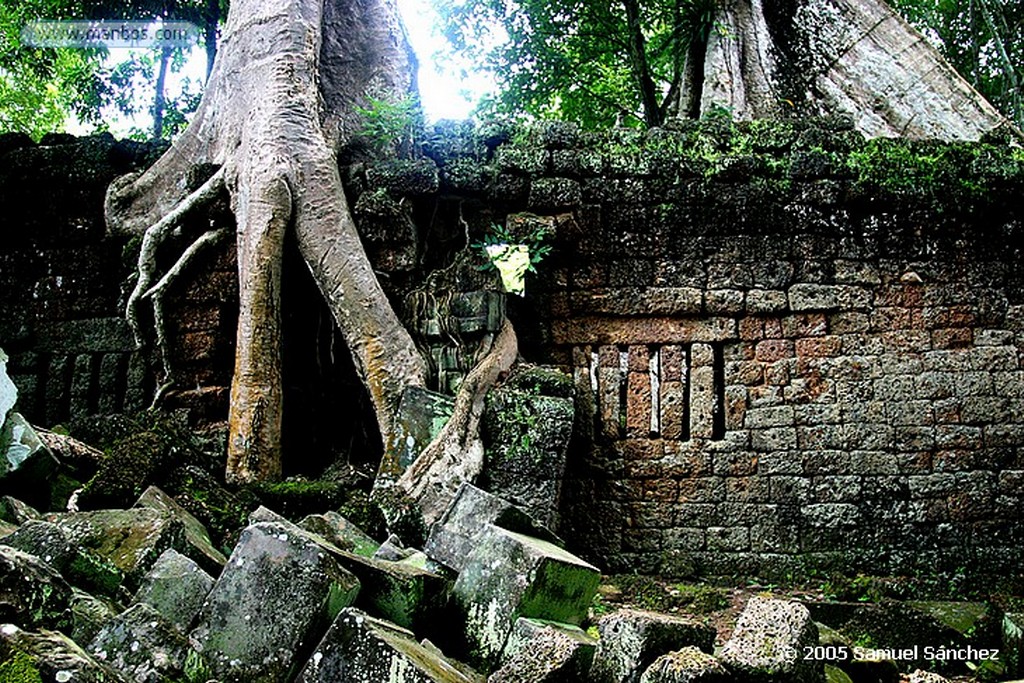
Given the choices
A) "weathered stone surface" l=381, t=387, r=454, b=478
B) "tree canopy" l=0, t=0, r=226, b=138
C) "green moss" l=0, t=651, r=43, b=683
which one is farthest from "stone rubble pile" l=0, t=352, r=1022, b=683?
"tree canopy" l=0, t=0, r=226, b=138

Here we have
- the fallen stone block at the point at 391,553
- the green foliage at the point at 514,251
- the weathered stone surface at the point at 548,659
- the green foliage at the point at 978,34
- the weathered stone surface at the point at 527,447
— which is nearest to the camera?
the weathered stone surface at the point at 548,659

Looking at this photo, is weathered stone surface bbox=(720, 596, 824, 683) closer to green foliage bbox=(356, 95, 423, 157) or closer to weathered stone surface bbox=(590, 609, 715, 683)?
weathered stone surface bbox=(590, 609, 715, 683)

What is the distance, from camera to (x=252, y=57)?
279 inches

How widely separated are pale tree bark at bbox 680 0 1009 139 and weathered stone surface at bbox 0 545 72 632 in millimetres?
6784

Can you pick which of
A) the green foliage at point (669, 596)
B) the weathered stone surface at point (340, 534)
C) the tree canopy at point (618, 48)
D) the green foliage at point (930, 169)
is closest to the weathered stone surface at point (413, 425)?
the green foliage at point (669, 596)

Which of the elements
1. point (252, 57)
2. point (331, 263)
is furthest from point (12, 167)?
point (331, 263)

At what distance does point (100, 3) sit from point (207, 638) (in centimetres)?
967

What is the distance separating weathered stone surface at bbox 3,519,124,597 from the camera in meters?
3.38

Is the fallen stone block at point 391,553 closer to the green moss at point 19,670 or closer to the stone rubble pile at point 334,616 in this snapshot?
the stone rubble pile at point 334,616

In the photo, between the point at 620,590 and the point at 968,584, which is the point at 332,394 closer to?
the point at 620,590

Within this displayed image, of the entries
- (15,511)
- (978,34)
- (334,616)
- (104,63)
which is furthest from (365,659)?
(978,34)

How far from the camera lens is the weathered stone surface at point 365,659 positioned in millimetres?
2666

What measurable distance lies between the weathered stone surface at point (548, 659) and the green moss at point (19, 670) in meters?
1.21

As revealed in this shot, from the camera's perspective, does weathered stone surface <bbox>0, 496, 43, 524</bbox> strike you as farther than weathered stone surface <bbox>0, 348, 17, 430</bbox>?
No
